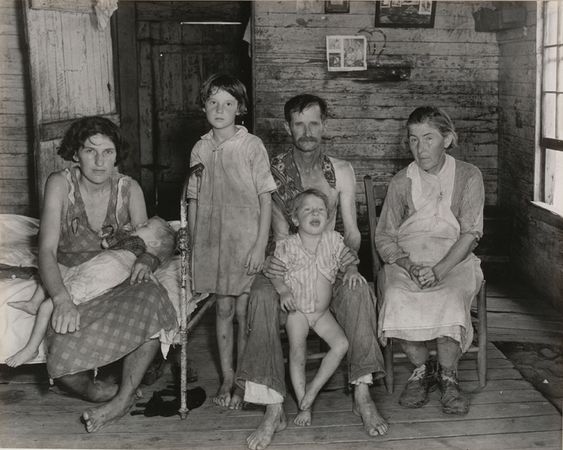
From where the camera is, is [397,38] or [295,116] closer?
[295,116]

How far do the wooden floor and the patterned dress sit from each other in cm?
31

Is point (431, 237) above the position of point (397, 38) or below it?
below

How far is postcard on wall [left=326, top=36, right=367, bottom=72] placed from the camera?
5.69m

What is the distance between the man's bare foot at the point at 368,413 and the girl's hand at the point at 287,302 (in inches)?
18.3

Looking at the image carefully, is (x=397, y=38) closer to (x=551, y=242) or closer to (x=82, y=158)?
(x=551, y=242)

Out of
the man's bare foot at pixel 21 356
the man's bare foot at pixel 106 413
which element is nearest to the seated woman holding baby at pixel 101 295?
the man's bare foot at pixel 106 413

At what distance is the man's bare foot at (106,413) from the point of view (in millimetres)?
3066

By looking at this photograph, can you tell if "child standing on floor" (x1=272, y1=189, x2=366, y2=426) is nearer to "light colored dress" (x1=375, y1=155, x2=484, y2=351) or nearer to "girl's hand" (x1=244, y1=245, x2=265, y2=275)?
"girl's hand" (x1=244, y1=245, x2=265, y2=275)

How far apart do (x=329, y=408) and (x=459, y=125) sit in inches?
135

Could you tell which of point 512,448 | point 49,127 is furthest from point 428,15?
point 512,448

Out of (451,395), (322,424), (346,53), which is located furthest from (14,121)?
(451,395)

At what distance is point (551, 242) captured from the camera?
4.95 metres

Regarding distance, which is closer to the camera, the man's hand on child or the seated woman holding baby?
the seated woman holding baby

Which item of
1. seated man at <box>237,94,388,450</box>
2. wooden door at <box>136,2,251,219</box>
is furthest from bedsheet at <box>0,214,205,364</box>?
wooden door at <box>136,2,251,219</box>
